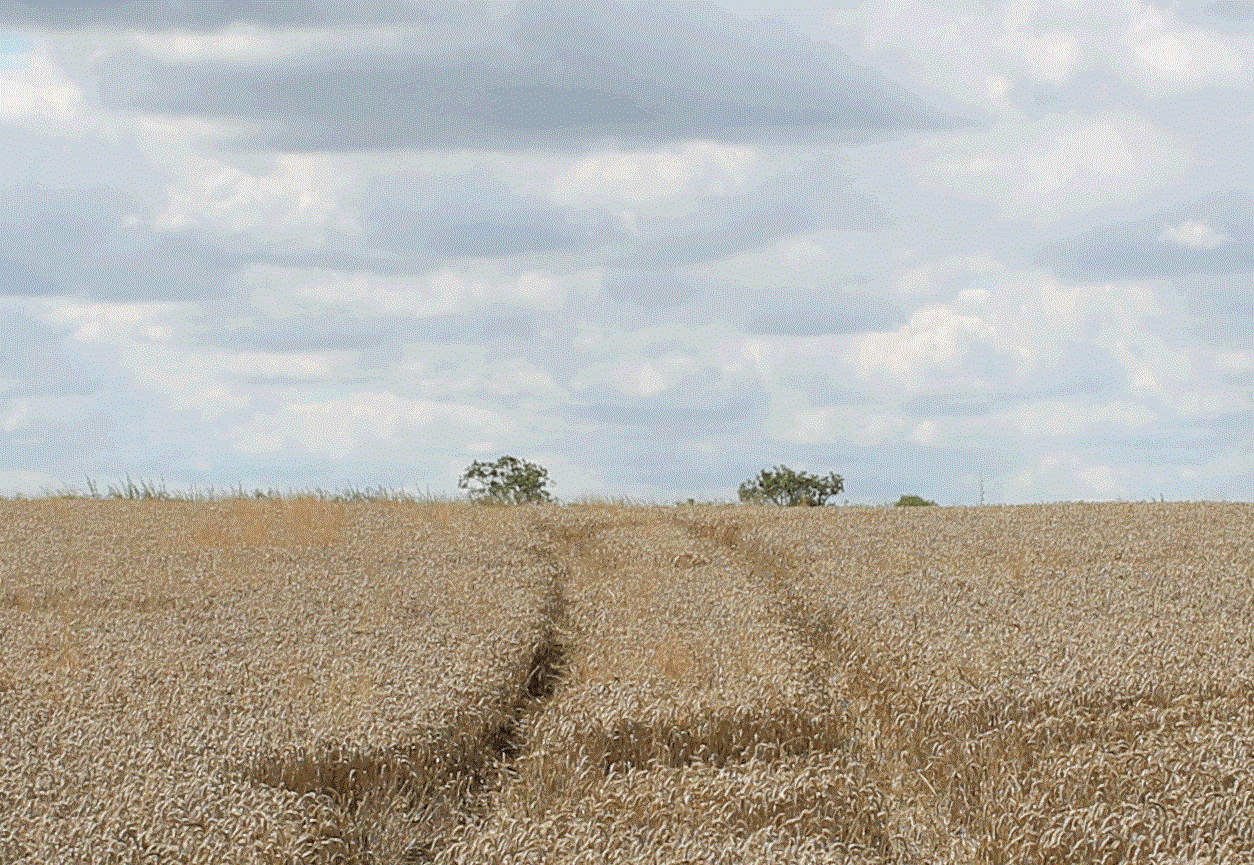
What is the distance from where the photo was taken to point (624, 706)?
9.29m

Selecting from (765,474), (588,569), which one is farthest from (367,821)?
(765,474)

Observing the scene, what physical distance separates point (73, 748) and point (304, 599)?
477cm

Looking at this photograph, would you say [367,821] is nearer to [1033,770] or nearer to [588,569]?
[1033,770]

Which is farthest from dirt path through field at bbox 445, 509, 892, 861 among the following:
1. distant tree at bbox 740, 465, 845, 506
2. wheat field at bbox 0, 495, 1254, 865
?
distant tree at bbox 740, 465, 845, 506

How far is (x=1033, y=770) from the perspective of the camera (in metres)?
8.28

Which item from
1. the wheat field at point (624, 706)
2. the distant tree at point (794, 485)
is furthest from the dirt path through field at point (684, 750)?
the distant tree at point (794, 485)

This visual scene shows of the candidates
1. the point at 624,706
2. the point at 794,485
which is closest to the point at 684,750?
the point at 624,706

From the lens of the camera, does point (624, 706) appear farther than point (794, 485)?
No

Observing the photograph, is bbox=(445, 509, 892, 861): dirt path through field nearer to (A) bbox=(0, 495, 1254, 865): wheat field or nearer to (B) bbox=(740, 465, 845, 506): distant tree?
(A) bbox=(0, 495, 1254, 865): wheat field

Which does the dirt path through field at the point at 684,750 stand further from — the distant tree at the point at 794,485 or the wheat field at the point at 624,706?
the distant tree at the point at 794,485

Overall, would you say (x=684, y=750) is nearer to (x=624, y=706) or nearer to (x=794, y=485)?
(x=624, y=706)

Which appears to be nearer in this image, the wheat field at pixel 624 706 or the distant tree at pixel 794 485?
the wheat field at pixel 624 706

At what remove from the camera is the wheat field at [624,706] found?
24.1ft

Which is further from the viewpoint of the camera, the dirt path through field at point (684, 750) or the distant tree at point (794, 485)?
the distant tree at point (794, 485)
